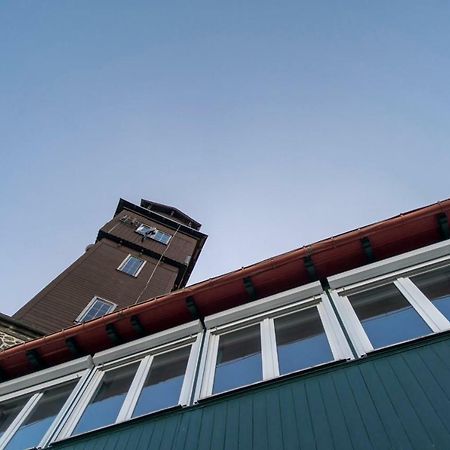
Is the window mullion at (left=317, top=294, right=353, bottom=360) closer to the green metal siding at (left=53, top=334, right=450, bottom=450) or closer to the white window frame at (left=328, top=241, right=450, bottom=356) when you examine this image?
the white window frame at (left=328, top=241, right=450, bottom=356)

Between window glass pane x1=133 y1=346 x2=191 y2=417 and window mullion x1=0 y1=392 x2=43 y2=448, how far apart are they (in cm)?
241

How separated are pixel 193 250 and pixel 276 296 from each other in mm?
23283

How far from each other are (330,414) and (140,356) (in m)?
4.30

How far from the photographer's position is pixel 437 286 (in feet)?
22.7

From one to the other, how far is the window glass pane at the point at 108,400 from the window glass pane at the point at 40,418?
738 millimetres

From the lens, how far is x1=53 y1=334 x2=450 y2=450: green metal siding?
4.57 meters

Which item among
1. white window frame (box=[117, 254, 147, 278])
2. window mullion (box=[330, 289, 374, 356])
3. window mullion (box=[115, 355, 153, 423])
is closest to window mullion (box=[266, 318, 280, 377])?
window mullion (box=[330, 289, 374, 356])

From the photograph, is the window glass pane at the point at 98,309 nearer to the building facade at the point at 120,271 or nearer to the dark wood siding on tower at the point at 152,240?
the building facade at the point at 120,271

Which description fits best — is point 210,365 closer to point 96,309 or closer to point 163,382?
point 163,382

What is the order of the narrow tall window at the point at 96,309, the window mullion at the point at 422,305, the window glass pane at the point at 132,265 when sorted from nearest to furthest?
1. the window mullion at the point at 422,305
2. the narrow tall window at the point at 96,309
3. the window glass pane at the point at 132,265

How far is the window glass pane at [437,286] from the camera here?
6.33 meters

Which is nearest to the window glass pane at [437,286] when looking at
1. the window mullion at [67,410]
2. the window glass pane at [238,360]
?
the window glass pane at [238,360]

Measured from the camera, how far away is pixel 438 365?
5.19 m

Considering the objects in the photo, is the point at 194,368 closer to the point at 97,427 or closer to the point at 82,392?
the point at 97,427
